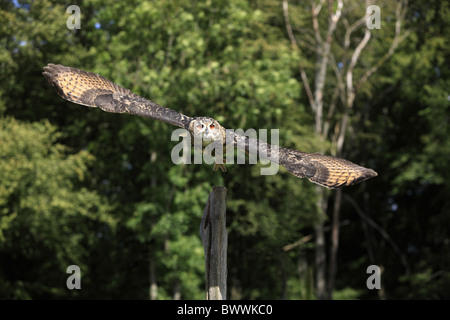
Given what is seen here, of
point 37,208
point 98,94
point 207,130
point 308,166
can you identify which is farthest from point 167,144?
point 308,166

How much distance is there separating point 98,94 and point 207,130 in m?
1.77

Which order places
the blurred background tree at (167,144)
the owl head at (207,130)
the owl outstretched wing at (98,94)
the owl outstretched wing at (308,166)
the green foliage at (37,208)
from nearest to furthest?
the owl outstretched wing at (308,166) < the owl head at (207,130) < the owl outstretched wing at (98,94) < the green foliage at (37,208) < the blurred background tree at (167,144)

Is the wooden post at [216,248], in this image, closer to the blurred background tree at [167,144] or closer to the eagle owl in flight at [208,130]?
the eagle owl in flight at [208,130]

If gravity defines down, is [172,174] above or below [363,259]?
above

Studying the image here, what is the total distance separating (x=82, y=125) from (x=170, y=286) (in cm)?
524

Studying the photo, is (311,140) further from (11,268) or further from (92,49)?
(11,268)

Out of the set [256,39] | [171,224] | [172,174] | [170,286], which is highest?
[256,39]

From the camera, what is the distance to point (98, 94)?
738cm

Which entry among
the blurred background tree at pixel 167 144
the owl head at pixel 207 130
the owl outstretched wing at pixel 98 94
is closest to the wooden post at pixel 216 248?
the owl head at pixel 207 130

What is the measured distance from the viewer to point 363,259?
2417 centimetres

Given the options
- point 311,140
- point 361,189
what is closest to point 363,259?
point 361,189

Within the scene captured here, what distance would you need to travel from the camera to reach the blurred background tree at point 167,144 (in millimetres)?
16156

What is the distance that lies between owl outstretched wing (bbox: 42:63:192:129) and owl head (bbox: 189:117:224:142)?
0.39 meters

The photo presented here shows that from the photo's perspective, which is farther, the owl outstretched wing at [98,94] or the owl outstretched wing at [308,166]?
the owl outstretched wing at [98,94]
